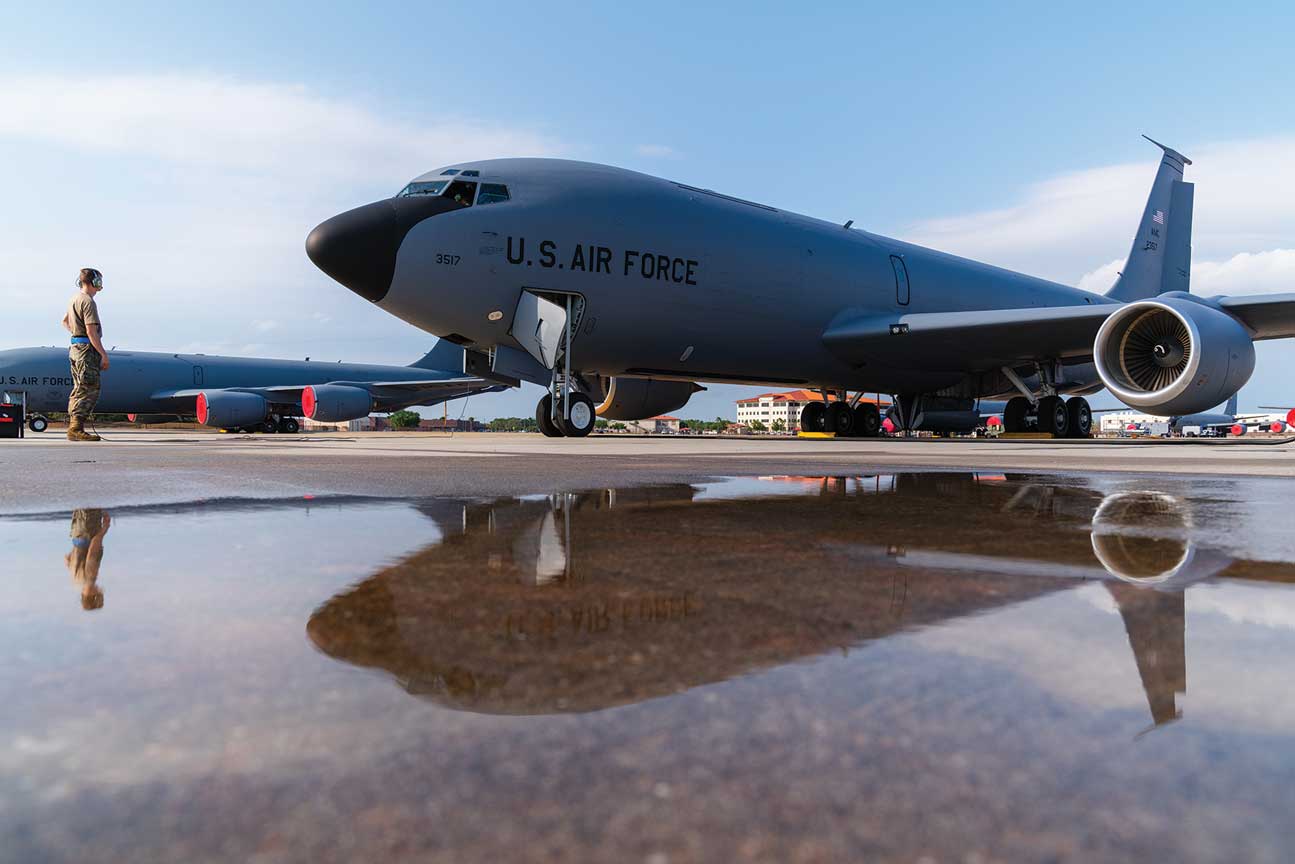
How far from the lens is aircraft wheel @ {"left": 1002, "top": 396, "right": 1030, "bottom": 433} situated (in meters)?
13.0

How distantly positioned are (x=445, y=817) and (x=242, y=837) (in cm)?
11

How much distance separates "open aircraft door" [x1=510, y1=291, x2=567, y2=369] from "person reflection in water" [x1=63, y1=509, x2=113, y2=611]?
6859 millimetres

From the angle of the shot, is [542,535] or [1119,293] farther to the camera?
[1119,293]

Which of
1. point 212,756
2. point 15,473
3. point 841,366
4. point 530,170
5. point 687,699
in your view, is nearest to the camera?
point 212,756

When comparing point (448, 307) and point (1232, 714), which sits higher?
point (448, 307)

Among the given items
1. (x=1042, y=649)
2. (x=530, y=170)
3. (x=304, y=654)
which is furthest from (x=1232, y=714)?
(x=530, y=170)

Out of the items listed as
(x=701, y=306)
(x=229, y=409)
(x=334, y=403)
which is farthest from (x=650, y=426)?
(x=701, y=306)

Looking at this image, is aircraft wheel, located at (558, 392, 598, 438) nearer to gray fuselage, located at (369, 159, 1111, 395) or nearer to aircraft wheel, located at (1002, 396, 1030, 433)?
gray fuselage, located at (369, 159, 1111, 395)

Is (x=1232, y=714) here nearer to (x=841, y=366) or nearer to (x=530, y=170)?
(x=530, y=170)

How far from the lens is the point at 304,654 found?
0.80m

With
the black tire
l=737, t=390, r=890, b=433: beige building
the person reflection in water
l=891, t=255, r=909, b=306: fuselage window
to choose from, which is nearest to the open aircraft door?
l=891, t=255, r=909, b=306: fuselage window

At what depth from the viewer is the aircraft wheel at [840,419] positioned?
15.2 meters

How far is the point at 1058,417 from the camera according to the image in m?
12.6

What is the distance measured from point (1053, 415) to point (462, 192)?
958cm
